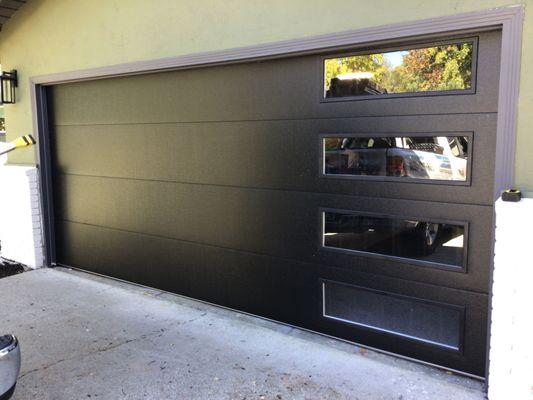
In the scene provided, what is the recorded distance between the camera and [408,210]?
3.16 meters

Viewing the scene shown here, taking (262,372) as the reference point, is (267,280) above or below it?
above

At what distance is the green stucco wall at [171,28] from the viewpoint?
276cm

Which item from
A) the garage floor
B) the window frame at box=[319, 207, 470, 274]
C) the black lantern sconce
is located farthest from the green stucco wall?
the garage floor

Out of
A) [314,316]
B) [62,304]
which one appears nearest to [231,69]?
[314,316]

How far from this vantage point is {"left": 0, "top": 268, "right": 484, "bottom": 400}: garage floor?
9.61 ft

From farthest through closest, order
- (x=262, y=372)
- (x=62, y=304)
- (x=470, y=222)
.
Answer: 1. (x=62, y=304)
2. (x=262, y=372)
3. (x=470, y=222)

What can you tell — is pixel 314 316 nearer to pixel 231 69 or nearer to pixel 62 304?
pixel 231 69

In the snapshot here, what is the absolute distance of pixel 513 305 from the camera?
261cm

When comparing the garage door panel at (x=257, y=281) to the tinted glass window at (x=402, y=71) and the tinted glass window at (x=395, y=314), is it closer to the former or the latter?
the tinted glass window at (x=395, y=314)

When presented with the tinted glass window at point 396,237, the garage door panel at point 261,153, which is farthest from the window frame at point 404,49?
the tinted glass window at point 396,237

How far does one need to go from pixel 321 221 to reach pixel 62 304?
8.81 feet

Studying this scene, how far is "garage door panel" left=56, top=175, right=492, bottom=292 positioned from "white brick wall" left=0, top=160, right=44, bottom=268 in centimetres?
32

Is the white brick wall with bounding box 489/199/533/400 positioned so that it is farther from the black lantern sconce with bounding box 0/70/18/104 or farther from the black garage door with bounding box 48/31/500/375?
the black lantern sconce with bounding box 0/70/18/104

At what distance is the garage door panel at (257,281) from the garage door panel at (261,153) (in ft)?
2.11
